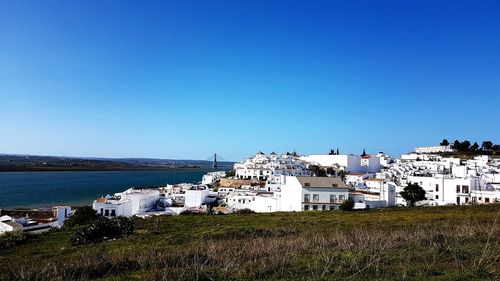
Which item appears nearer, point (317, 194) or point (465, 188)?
point (317, 194)

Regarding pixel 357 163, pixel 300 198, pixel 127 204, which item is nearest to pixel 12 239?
pixel 127 204

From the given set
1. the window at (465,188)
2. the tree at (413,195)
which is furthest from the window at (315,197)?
the window at (465,188)

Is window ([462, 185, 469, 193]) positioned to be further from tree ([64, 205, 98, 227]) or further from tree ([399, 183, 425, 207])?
tree ([64, 205, 98, 227])

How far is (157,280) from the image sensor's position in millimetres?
6609

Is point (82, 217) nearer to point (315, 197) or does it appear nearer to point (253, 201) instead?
point (253, 201)

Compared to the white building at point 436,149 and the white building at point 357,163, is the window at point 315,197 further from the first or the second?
the white building at point 436,149

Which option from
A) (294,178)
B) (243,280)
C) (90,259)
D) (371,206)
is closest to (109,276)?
(90,259)

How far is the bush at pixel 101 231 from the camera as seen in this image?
1923cm

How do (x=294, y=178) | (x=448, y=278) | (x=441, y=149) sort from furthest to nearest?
(x=441, y=149) < (x=294, y=178) < (x=448, y=278)

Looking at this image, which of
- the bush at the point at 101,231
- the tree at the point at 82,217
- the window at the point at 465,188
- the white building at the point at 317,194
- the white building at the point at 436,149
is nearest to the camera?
the bush at the point at 101,231

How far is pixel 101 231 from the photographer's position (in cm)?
2045

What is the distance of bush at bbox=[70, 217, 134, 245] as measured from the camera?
19.2 m

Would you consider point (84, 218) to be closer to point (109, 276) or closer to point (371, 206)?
point (109, 276)

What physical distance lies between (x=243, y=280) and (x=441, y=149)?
10448 centimetres
